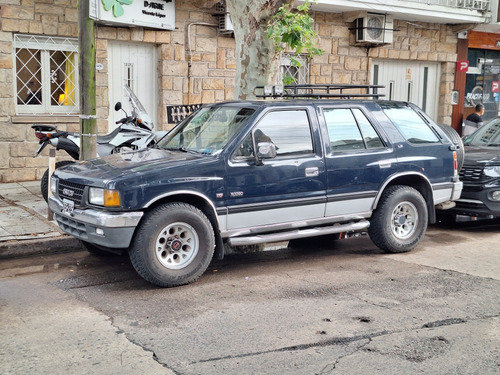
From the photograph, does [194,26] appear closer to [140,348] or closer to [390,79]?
[390,79]

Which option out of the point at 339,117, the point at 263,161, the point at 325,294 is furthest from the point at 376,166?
the point at 325,294

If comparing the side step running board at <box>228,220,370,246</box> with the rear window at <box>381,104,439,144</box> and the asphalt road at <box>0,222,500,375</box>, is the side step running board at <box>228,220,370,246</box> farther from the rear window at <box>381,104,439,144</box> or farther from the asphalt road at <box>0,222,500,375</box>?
the rear window at <box>381,104,439,144</box>

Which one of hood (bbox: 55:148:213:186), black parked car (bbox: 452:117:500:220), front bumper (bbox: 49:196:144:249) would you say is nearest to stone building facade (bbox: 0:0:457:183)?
hood (bbox: 55:148:213:186)

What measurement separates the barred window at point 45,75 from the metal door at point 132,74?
0.77 meters

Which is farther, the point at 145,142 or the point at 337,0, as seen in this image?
the point at 337,0

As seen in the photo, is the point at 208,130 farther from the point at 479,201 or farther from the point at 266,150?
the point at 479,201

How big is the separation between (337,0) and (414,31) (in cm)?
353

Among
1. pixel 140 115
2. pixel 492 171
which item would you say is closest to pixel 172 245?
pixel 140 115

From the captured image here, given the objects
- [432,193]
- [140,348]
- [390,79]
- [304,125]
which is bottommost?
[140,348]

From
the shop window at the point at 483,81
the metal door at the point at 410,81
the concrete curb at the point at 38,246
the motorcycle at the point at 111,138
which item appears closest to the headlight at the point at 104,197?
the concrete curb at the point at 38,246

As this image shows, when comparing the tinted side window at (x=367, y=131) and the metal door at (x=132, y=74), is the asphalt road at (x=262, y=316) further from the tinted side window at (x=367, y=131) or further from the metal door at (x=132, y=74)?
the metal door at (x=132, y=74)

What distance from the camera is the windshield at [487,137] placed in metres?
10.4

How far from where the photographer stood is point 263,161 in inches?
259

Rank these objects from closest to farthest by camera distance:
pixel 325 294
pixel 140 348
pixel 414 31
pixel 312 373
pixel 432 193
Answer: pixel 312 373 < pixel 140 348 < pixel 325 294 < pixel 432 193 < pixel 414 31
